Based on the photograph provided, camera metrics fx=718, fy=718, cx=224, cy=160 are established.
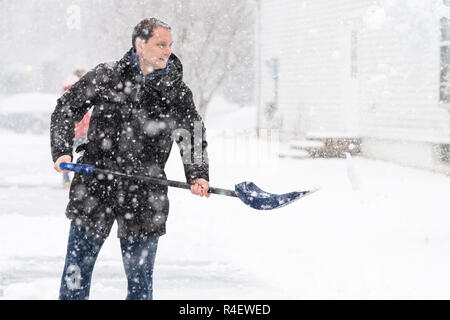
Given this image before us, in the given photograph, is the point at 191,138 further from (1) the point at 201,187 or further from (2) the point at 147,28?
(2) the point at 147,28

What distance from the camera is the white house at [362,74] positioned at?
1336 cm

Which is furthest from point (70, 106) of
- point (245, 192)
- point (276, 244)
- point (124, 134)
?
point (276, 244)

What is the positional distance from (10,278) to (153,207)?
2573 mm

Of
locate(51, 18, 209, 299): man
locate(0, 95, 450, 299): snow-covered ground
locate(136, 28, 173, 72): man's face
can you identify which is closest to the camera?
locate(136, 28, 173, 72): man's face

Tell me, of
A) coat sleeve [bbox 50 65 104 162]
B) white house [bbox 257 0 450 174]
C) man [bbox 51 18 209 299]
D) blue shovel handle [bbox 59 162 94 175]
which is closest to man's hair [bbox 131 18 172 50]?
man [bbox 51 18 209 299]

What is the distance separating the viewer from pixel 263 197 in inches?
155

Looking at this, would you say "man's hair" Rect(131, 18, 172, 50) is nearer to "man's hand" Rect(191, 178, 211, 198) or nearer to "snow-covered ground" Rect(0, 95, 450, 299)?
"man's hand" Rect(191, 178, 211, 198)

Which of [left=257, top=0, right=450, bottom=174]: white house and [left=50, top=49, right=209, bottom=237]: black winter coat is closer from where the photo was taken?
[left=50, top=49, right=209, bottom=237]: black winter coat

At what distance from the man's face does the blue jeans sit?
0.95 meters

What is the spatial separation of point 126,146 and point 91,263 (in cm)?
65

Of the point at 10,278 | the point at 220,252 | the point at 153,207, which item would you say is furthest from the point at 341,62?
the point at 153,207

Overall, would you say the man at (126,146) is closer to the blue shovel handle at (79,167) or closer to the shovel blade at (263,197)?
the blue shovel handle at (79,167)

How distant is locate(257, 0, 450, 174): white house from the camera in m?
13.4

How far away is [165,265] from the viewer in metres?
6.53
